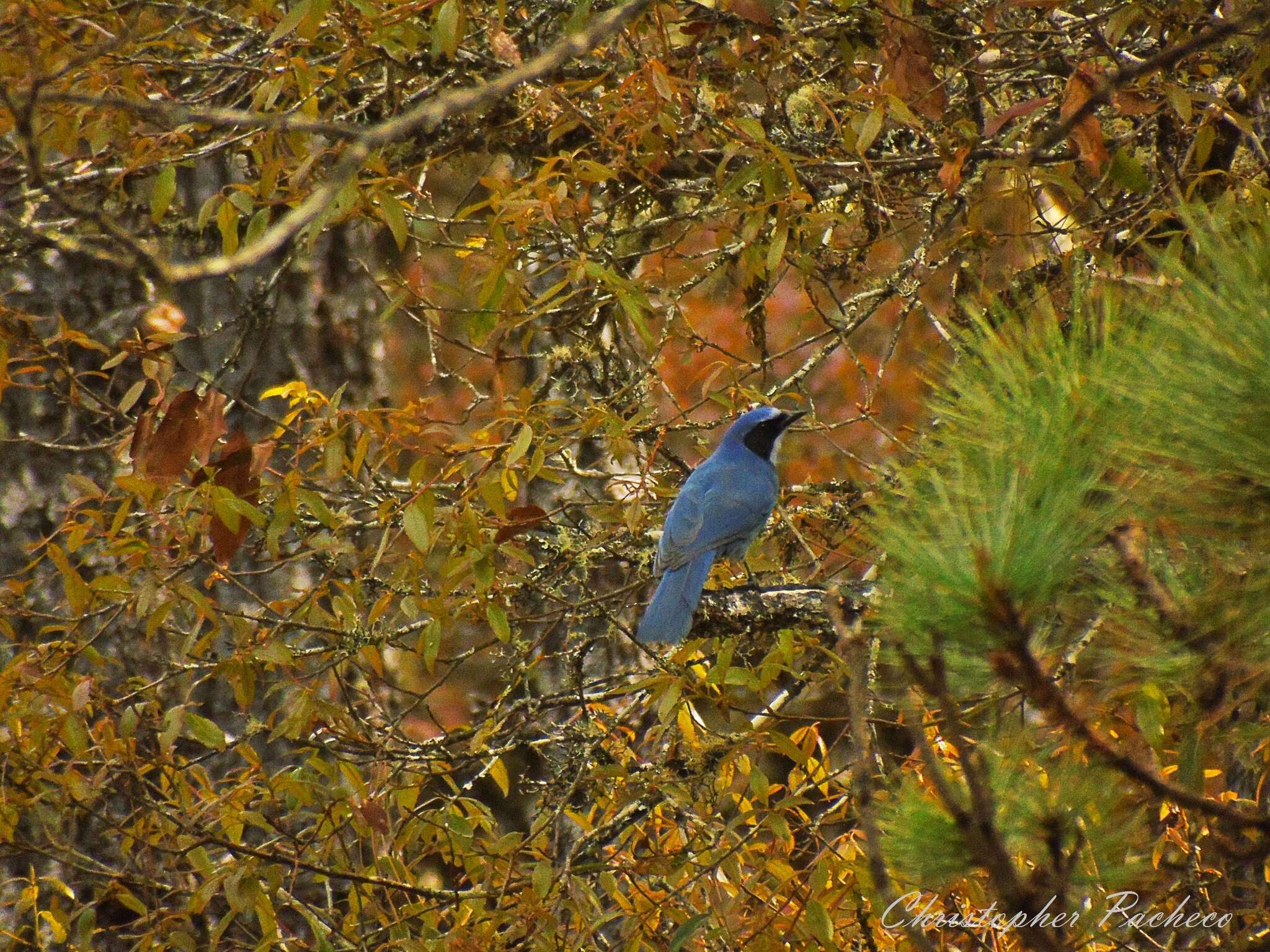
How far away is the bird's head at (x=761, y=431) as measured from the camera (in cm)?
537

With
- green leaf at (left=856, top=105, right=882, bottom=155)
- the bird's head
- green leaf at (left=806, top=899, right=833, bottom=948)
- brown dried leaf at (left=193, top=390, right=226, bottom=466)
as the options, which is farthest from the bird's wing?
brown dried leaf at (left=193, top=390, right=226, bottom=466)

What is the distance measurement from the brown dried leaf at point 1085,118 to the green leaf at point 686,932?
2.14 m

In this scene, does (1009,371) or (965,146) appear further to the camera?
(965,146)

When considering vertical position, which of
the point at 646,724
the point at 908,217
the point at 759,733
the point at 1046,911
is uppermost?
the point at 908,217

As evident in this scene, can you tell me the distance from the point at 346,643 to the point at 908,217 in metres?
2.30

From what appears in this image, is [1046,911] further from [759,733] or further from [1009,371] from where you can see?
[759,733]

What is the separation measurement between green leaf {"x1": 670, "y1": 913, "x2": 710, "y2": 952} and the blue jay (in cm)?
89

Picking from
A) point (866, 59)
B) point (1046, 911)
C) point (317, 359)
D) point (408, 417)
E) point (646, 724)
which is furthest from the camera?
point (317, 359)

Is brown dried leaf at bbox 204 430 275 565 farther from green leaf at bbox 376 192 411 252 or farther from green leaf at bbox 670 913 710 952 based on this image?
green leaf at bbox 670 913 710 952

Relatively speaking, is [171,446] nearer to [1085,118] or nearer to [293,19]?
[293,19]

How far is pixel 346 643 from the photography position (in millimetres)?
3625

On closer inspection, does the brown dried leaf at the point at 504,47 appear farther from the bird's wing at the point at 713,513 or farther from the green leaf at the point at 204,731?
the green leaf at the point at 204,731

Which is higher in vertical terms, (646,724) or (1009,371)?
(1009,371)

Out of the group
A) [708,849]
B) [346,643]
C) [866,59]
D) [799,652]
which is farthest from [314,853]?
[866,59]
